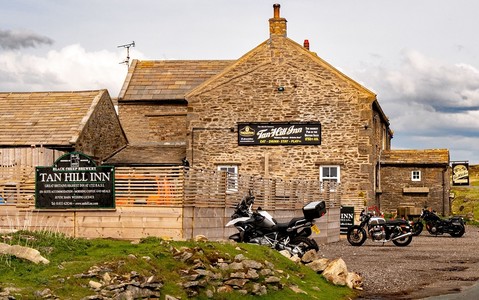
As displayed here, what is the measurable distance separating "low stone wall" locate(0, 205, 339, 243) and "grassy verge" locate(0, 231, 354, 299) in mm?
3836

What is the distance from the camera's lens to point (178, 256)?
14125 mm

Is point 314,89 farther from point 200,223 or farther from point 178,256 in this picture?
point 178,256

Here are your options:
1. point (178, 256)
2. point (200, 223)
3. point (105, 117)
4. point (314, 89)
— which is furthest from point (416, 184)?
point (178, 256)

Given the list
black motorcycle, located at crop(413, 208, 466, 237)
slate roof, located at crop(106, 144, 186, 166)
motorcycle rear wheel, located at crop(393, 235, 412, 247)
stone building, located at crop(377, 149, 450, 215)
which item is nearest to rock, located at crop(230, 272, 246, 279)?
motorcycle rear wheel, located at crop(393, 235, 412, 247)

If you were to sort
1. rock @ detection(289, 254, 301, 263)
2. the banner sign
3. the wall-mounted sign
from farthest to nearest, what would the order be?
the banner sign → the wall-mounted sign → rock @ detection(289, 254, 301, 263)

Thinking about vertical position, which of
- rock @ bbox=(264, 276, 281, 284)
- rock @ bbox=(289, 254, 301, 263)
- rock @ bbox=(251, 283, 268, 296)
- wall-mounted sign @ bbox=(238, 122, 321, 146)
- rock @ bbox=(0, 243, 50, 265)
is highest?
wall-mounted sign @ bbox=(238, 122, 321, 146)

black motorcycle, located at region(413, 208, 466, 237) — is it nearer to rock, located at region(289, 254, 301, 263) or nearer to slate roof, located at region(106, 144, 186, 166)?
slate roof, located at region(106, 144, 186, 166)

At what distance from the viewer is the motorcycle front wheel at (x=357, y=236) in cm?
2694

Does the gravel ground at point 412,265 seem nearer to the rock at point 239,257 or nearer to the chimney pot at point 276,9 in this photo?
the rock at point 239,257

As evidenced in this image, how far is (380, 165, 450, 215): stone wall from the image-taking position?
136 feet

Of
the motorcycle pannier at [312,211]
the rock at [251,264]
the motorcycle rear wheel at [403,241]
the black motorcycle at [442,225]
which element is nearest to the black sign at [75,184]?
the motorcycle pannier at [312,211]

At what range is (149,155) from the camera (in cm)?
3853

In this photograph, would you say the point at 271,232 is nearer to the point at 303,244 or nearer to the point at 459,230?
the point at 303,244

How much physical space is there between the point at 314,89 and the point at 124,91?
41.5 feet
